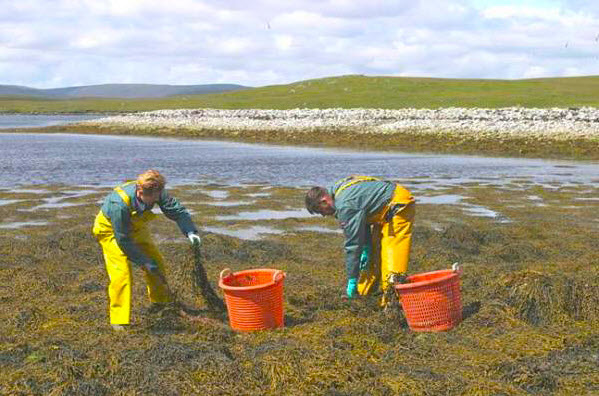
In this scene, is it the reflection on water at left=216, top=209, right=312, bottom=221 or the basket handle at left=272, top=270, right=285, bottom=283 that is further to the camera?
the reflection on water at left=216, top=209, right=312, bottom=221

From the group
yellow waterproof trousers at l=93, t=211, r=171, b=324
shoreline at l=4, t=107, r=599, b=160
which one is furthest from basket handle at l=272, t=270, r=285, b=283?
shoreline at l=4, t=107, r=599, b=160

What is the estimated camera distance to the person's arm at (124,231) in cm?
696

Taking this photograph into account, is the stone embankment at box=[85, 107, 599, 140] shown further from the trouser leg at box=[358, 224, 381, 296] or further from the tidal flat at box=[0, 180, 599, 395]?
the trouser leg at box=[358, 224, 381, 296]

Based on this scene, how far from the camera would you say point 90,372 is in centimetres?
594

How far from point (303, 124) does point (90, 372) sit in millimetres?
45427

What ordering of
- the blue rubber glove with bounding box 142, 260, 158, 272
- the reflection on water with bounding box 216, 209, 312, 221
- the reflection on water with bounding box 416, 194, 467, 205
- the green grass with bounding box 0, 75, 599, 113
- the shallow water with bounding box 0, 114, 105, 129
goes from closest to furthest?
1. the blue rubber glove with bounding box 142, 260, 158, 272
2. the reflection on water with bounding box 216, 209, 312, 221
3. the reflection on water with bounding box 416, 194, 467, 205
4. the green grass with bounding box 0, 75, 599, 113
5. the shallow water with bounding box 0, 114, 105, 129

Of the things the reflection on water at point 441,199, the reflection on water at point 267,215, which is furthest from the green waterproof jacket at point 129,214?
the reflection on water at point 441,199

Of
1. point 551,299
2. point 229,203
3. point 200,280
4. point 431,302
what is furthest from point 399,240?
point 229,203

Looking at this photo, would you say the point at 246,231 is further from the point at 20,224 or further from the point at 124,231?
the point at 124,231

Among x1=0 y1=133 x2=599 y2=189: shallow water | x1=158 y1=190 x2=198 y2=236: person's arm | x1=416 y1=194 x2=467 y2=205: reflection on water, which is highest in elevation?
x1=158 y1=190 x2=198 y2=236: person's arm

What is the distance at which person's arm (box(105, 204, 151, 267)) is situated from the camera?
6.96m

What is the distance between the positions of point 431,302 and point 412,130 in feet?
121

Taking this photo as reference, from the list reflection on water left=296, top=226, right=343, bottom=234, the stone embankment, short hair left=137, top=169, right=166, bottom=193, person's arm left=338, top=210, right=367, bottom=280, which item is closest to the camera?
short hair left=137, top=169, right=166, bottom=193

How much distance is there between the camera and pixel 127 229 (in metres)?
7.10
